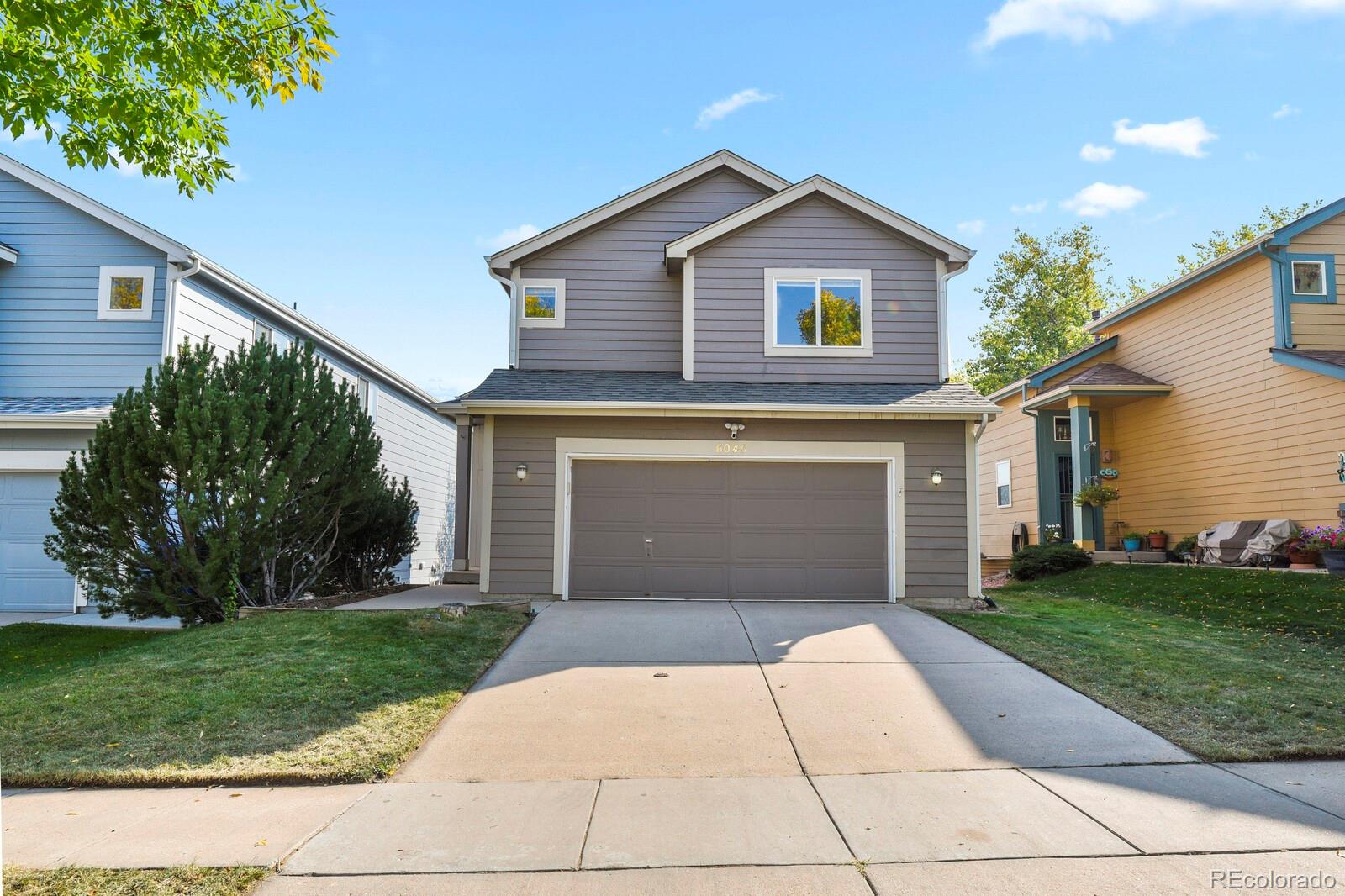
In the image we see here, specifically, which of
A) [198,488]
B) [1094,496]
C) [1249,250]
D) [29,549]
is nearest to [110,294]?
[29,549]

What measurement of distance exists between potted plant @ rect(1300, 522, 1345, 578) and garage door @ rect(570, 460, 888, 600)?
6.21 metres

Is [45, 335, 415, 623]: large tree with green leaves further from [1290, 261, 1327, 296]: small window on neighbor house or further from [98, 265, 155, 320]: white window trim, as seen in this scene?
[1290, 261, 1327, 296]: small window on neighbor house

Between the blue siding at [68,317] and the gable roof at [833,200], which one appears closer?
the gable roof at [833,200]

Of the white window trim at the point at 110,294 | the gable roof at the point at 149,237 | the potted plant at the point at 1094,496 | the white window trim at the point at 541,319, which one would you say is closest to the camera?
the gable roof at the point at 149,237

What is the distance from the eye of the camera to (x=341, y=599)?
12.6 meters

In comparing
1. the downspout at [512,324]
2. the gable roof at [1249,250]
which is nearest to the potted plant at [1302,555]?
the gable roof at [1249,250]

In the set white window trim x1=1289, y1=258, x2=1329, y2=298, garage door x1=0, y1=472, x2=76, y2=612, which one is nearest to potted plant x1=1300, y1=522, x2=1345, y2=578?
white window trim x1=1289, y1=258, x2=1329, y2=298

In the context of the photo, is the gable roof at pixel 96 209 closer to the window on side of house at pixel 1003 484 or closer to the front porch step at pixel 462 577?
the front porch step at pixel 462 577

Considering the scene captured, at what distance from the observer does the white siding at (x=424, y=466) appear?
20.0 meters

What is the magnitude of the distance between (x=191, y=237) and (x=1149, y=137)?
37114mm

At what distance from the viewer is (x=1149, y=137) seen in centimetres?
3628

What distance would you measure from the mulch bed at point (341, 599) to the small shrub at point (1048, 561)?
1185cm

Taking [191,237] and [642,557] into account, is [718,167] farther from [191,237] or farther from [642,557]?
[191,237]

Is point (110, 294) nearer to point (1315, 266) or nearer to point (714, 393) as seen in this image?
point (714, 393)
